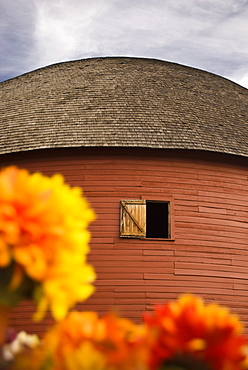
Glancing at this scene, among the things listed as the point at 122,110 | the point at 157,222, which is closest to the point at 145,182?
the point at 122,110

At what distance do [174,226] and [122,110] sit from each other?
3498 millimetres

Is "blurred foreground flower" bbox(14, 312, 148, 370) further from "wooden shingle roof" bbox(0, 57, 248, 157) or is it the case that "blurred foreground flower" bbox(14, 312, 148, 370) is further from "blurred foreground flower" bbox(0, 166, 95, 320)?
"wooden shingle roof" bbox(0, 57, 248, 157)

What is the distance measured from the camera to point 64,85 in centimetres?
1445

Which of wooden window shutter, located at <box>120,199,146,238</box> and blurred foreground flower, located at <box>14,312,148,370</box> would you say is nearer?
blurred foreground flower, located at <box>14,312,148,370</box>

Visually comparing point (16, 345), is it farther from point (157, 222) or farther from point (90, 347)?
point (157, 222)

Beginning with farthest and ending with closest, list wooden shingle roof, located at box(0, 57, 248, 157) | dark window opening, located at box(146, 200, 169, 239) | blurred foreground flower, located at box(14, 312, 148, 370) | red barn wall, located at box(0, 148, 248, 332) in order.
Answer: dark window opening, located at box(146, 200, 169, 239)
wooden shingle roof, located at box(0, 57, 248, 157)
red barn wall, located at box(0, 148, 248, 332)
blurred foreground flower, located at box(14, 312, 148, 370)

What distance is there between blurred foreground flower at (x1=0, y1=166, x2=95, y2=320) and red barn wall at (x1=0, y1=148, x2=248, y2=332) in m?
8.95

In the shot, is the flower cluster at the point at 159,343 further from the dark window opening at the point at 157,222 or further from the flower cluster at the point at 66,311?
the dark window opening at the point at 157,222

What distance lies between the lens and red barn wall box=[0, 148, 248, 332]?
388 inches

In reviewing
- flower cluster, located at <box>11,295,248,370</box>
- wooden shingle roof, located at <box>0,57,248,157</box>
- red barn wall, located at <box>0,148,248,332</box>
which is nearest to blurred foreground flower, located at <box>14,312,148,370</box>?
flower cluster, located at <box>11,295,248,370</box>

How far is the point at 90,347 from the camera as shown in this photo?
77 centimetres

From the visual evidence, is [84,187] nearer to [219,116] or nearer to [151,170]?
[151,170]

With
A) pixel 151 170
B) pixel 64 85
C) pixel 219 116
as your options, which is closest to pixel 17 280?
pixel 151 170

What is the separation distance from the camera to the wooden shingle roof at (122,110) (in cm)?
1111
